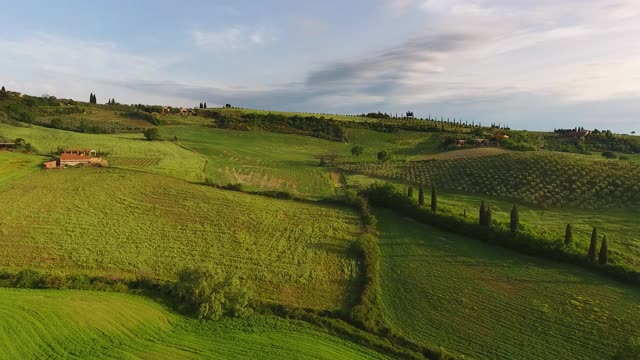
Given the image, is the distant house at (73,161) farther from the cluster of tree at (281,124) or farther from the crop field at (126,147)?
the cluster of tree at (281,124)

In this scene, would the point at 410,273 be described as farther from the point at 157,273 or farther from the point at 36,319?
the point at 36,319

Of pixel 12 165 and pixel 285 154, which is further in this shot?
pixel 285 154

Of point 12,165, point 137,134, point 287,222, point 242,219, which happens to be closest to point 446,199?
point 287,222

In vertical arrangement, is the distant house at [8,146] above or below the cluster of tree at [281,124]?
below

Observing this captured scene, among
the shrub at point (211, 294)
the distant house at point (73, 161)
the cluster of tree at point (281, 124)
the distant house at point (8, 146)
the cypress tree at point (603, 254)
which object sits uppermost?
the cluster of tree at point (281, 124)

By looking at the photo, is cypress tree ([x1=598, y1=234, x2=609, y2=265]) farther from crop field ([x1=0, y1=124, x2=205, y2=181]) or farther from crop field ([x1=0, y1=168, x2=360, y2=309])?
crop field ([x1=0, y1=124, x2=205, y2=181])

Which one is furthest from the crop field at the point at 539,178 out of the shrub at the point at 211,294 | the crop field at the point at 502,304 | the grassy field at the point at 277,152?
the shrub at the point at 211,294

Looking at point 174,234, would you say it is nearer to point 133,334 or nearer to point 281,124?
point 133,334
